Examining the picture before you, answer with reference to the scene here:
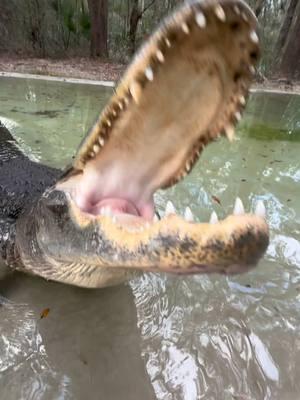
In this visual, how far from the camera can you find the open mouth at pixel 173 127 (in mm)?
1241

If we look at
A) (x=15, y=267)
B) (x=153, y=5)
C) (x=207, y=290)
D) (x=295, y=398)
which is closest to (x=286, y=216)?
(x=207, y=290)

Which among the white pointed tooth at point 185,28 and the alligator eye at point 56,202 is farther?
the alligator eye at point 56,202

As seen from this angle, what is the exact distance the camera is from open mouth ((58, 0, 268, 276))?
1.24 meters

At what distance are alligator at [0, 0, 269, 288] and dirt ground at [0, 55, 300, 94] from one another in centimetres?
854

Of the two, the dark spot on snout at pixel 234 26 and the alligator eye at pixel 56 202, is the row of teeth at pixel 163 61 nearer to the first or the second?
the dark spot on snout at pixel 234 26

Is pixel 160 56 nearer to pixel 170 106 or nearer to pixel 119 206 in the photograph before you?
pixel 170 106

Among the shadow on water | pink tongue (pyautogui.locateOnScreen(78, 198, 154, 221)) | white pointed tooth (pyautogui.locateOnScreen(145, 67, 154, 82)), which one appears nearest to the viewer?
white pointed tooth (pyautogui.locateOnScreen(145, 67, 154, 82))

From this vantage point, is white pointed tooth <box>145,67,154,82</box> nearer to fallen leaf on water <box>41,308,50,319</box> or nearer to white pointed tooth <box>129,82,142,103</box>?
white pointed tooth <box>129,82,142,103</box>

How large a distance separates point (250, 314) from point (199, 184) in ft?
5.92

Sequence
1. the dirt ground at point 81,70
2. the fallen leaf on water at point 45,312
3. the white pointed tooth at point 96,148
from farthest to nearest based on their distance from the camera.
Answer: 1. the dirt ground at point 81,70
2. the fallen leaf on water at point 45,312
3. the white pointed tooth at point 96,148

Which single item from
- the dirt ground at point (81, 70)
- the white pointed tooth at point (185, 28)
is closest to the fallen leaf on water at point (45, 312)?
the white pointed tooth at point (185, 28)

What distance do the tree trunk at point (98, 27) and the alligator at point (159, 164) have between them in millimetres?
13404

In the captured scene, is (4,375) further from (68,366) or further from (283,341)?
(283,341)

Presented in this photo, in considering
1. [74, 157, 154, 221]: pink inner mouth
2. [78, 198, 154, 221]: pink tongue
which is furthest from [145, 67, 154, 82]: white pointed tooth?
[78, 198, 154, 221]: pink tongue
